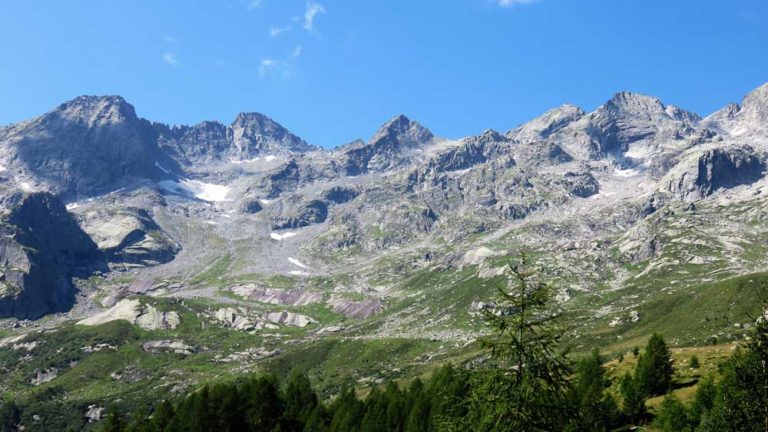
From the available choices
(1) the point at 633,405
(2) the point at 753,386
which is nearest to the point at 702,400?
(1) the point at 633,405

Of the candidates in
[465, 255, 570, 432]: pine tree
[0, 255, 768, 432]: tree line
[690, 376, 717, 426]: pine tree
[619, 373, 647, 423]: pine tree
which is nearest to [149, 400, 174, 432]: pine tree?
[0, 255, 768, 432]: tree line

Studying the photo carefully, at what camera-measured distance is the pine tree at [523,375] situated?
2428 centimetres

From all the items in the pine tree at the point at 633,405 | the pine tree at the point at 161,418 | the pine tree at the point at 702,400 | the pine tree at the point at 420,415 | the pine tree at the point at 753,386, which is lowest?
the pine tree at the point at 161,418

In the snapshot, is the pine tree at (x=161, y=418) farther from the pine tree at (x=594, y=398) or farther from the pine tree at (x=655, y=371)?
the pine tree at (x=655, y=371)

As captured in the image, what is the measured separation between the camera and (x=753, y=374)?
33844 mm

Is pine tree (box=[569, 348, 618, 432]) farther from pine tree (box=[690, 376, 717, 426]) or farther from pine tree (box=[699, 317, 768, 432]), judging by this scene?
pine tree (box=[699, 317, 768, 432])

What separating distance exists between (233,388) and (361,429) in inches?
992

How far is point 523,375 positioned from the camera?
2503 cm

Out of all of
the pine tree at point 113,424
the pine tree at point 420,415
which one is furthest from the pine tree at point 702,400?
the pine tree at point 113,424

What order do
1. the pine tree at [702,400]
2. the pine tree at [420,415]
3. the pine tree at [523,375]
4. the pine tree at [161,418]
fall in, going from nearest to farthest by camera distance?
the pine tree at [523,375]
the pine tree at [702,400]
the pine tree at [420,415]
the pine tree at [161,418]

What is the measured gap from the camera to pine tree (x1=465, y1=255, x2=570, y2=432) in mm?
24281

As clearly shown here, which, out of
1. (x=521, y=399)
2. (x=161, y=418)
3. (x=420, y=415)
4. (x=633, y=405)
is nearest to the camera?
(x=521, y=399)

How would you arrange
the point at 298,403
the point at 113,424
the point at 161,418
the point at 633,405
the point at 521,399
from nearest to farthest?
the point at 521,399
the point at 633,405
the point at 113,424
the point at 161,418
the point at 298,403

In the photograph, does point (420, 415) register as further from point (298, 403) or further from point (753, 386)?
point (753, 386)
